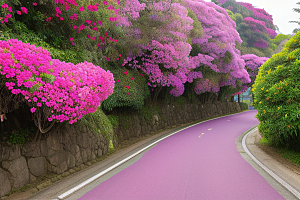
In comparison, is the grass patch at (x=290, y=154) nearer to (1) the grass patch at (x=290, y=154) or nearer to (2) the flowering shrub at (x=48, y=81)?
(1) the grass patch at (x=290, y=154)

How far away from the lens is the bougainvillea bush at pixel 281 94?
7207 mm

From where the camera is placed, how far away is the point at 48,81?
16.1ft

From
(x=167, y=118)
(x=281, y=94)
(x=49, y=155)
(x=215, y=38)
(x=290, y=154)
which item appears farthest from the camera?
(x=215, y=38)

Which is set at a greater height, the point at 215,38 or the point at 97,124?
the point at 215,38

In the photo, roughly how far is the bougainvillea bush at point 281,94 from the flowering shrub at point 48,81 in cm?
586

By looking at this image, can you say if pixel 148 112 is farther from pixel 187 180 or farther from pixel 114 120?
pixel 187 180

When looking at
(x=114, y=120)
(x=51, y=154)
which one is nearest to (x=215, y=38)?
(x=114, y=120)

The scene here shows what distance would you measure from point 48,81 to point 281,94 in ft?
23.4

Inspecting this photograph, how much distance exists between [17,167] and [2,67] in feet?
7.47

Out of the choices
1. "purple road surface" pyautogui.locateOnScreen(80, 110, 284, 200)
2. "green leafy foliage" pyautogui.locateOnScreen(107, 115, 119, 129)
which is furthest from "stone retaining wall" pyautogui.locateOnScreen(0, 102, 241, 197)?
"green leafy foliage" pyautogui.locateOnScreen(107, 115, 119, 129)

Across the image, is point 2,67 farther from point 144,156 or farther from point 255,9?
point 255,9

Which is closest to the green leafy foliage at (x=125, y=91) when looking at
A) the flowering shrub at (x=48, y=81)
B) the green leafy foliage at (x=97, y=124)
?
the green leafy foliage at (x=97, y=124)

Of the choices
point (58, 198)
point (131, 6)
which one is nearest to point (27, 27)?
point (58, 198)

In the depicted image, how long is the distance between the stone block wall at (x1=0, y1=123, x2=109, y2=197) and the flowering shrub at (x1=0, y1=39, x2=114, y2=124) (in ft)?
3.69
